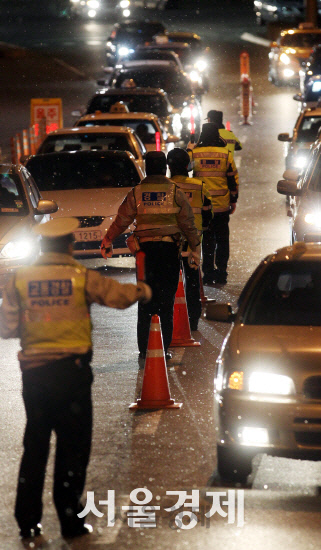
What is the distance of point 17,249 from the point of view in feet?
39.0

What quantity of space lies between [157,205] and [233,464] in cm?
329

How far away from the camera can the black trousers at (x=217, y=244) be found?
1320cm

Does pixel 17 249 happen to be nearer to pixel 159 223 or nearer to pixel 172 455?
pixel 159 223

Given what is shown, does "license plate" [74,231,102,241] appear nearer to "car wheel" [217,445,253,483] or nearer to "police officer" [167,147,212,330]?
"police officer" [167,147,212,330]

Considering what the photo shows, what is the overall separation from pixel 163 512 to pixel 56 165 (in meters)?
10.2

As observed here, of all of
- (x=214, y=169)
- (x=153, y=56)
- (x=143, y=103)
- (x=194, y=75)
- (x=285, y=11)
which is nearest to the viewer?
(x=214, y=169)

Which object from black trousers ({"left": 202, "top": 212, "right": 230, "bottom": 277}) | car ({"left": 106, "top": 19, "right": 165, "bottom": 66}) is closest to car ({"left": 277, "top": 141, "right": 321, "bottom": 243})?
black trousers ({"left": 202, "top": 212, "right": 230, "bottom": 277})

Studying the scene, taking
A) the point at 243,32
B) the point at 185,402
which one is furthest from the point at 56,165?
the point at 243,32

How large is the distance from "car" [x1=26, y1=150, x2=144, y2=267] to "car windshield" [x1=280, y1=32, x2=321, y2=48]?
72.1 feet

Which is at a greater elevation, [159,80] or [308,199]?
[308,199]

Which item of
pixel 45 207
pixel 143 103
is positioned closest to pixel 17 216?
pixel 45 207

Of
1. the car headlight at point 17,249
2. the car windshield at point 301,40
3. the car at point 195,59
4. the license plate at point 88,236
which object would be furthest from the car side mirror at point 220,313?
the car windshield at point 301,40

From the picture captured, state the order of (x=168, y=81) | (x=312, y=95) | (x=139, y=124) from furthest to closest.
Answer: (x=168, y=81), (x=312, y=95), (x=139, y=124)

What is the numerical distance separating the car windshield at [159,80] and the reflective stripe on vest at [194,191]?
1547 centimetres
